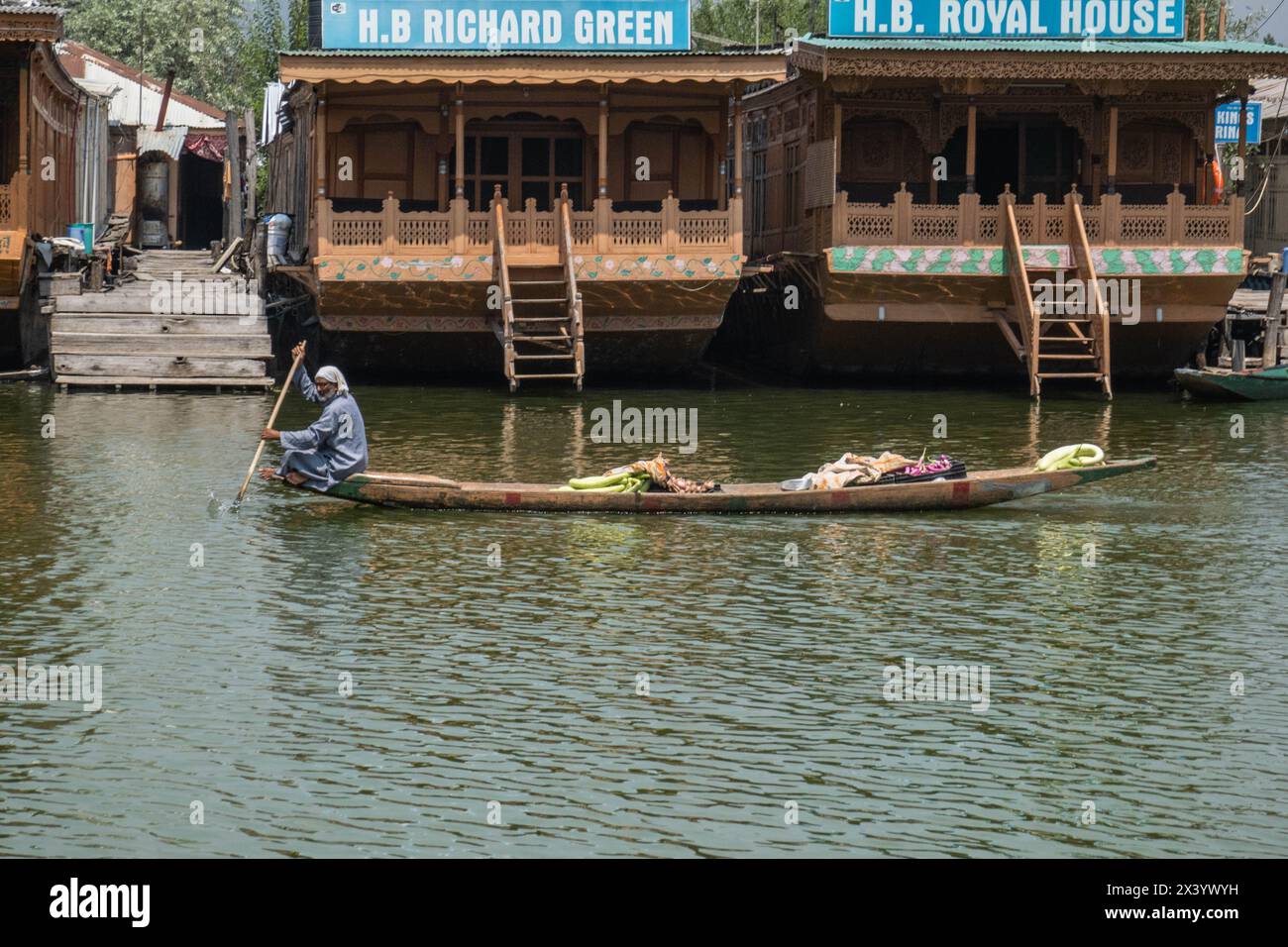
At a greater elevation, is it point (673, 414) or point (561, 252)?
point (561, 252)

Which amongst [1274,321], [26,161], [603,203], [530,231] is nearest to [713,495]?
[603,203]

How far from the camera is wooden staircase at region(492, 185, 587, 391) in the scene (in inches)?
1038

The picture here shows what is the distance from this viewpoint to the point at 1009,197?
27.9 meters

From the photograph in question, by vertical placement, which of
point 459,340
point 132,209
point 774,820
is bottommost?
point 774,820

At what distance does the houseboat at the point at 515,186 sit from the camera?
27.1 m

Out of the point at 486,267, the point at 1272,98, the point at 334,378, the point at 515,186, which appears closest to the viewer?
the point at 334,378

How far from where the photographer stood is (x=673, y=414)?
25.1 metres

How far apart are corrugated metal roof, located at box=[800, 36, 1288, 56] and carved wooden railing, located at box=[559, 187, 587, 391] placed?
436 centimetres

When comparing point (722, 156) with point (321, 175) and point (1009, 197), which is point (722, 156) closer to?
point (1009, 197)

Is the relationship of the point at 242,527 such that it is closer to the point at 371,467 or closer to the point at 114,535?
the point at 114,535

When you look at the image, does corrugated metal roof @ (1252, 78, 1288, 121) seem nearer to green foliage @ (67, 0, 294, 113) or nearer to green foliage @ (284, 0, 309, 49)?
green foliage @ (284, 0, 309, 49)

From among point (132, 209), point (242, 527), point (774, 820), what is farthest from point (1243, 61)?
point (132, 209)

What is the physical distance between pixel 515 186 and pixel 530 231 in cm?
292
